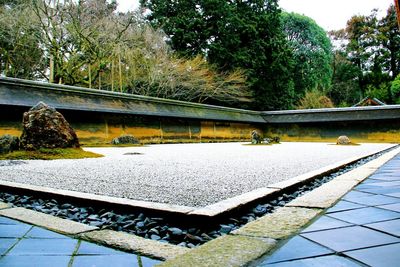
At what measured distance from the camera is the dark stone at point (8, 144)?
5.36 metres

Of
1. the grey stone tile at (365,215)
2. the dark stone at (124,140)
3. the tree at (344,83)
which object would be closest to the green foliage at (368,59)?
the tree at (344,83)

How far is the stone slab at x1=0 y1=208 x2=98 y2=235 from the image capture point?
148cm

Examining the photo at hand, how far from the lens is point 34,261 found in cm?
111

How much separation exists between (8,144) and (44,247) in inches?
201

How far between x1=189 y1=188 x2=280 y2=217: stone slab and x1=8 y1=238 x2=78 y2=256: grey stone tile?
632 millimetres

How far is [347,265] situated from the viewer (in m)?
0.99

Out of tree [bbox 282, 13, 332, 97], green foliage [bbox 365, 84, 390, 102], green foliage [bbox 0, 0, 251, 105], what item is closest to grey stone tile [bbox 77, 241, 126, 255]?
green foliage [bbox 0, 0, 251, 105]

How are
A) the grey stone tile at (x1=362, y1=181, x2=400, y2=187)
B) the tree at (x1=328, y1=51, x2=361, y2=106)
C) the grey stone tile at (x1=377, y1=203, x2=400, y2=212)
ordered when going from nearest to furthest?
the grey stone tile at (x1=377, y1=203, x2=400, y2=212) → the grey stone tile at (x1=362, y1=181, x2=400, y2=187) → the tree at (x1=328, y1=51, x2=361, y2=106)

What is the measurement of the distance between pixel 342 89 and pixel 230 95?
16.8 meters

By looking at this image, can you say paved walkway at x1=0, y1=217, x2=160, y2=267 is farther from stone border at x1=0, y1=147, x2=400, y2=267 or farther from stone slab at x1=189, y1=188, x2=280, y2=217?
stone slab at x1=189, y1=188, x2=280, y2=217

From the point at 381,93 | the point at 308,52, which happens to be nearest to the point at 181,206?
the point at 308,52

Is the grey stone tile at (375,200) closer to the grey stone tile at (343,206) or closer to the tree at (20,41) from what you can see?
the grey stone tile at (343,206)

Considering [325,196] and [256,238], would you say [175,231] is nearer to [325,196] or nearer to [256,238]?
[256,238]

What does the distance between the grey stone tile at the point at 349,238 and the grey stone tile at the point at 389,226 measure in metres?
0.05
